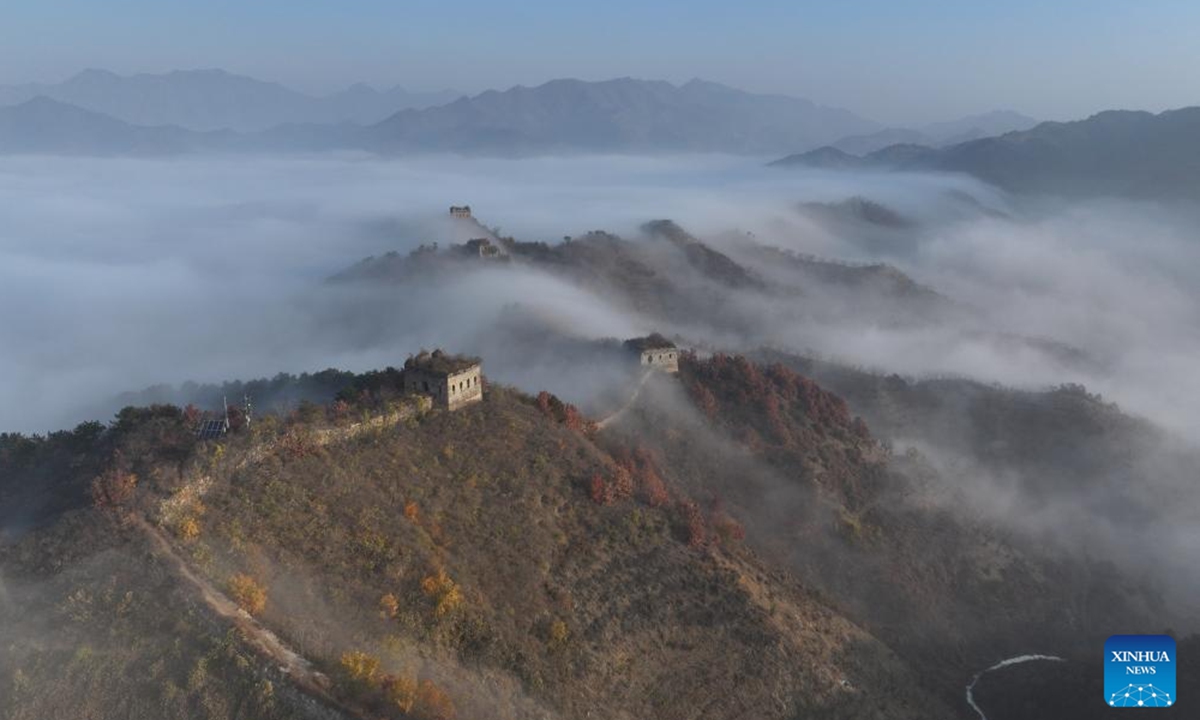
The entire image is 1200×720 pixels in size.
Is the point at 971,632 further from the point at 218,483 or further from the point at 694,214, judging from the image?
the point at 694,214

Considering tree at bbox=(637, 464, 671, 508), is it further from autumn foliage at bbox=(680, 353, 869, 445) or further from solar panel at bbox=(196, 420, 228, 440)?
solar panel at bbox=(196, 420, 228, 440)

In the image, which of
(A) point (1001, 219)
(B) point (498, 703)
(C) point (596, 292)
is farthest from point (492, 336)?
(A) point (1001, 219)

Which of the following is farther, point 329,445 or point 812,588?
point 812,588

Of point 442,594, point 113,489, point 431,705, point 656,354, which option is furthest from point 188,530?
point 656,354

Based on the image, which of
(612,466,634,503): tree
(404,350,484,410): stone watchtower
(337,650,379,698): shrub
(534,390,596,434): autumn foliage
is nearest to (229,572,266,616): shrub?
(337,650,379,698): shrub

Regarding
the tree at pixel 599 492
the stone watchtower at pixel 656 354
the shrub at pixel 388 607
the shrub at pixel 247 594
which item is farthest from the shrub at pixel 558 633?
the stone watchtower at pixel 656 354
